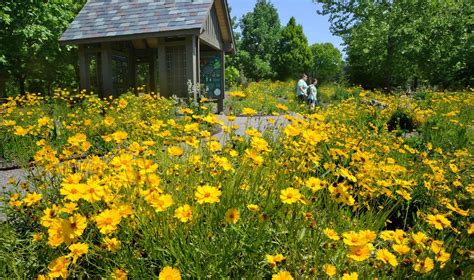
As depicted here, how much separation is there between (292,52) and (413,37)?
17420mm

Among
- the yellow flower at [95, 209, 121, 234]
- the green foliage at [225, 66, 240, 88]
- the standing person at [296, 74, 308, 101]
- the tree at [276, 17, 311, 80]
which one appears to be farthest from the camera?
the tree at [276, 17, 311, 80]

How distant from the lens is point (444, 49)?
2200 centimetres

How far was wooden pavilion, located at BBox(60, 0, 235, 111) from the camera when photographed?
33.7ft

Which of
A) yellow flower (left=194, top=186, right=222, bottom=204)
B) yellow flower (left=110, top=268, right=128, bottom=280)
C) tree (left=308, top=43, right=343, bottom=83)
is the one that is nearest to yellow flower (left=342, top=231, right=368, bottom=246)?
yellow flower (left=194, top=186, right=222, bottom=204)

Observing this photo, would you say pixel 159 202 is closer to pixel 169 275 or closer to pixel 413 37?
pixel 169 275

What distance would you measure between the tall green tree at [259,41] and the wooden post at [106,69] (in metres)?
25.5

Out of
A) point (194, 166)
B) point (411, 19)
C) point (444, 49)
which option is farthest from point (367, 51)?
point (194, 166)

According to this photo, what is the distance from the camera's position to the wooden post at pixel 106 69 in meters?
11.3

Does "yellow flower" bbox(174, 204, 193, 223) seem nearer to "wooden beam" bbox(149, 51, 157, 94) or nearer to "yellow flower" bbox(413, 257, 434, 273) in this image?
"yellow flower" bbox(413, 257, 434, 273)

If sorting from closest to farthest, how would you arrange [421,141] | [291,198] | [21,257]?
[291,198] < [21,257] < [421,141]

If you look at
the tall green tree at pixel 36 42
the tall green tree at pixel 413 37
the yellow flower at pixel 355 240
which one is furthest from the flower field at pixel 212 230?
the tall green tree at pixel 413 37

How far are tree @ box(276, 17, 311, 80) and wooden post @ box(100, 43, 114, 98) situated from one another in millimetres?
27468

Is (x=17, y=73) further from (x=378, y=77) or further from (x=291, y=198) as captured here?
(x=378, y=77)

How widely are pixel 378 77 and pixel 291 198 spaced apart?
26.6m
